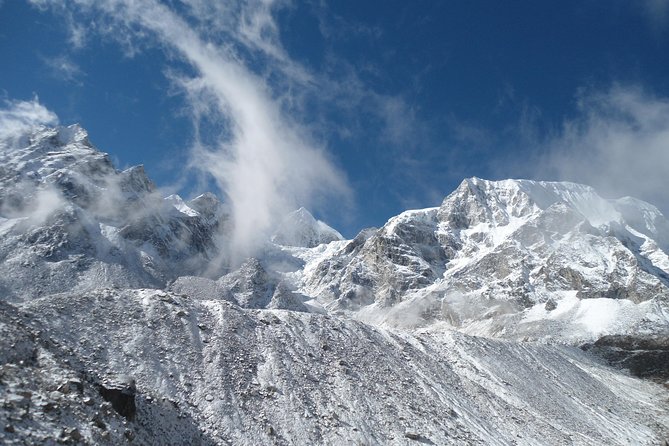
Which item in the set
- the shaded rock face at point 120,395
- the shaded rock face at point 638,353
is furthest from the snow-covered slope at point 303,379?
the shaded rock face at point 638,353

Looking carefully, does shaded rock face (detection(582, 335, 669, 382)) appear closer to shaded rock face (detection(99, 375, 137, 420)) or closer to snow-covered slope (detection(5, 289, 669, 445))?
snow-covered slope (detection(5, 289, 669, 445))

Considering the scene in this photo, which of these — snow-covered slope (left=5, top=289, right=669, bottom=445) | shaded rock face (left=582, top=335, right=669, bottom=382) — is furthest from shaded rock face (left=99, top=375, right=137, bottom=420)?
shaded rock face (left=582, top=335, right=669, bottom=382)

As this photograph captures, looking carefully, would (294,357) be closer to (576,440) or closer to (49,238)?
(576,440)

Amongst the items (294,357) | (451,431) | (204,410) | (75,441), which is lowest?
(451,431)

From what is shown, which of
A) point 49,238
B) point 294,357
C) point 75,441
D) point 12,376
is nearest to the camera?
point 75,441

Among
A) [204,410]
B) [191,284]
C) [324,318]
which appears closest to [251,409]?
[204,410]

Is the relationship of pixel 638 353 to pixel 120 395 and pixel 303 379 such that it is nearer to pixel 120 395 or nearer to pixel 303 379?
pixel 303 379

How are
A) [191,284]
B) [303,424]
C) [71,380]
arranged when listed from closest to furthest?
[71,380]
[303,424]
[191,284]

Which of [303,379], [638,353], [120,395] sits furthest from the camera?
[638,353]

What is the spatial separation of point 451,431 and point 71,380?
2812cm

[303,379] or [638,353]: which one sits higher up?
[638,353]

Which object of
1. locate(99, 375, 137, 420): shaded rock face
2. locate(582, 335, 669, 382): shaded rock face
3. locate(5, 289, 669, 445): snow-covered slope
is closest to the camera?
locate(99, 375, 137, 420): shaded rock face

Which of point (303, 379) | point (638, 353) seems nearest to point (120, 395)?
point (303, 379)

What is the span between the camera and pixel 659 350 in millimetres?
123500
